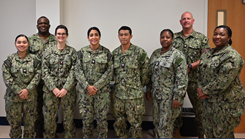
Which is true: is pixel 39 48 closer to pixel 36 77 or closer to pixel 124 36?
pixel 36 77

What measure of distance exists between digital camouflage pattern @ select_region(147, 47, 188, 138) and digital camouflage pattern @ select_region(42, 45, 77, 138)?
1.29 metres

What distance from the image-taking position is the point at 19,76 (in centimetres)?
276

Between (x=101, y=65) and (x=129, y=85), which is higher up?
(x=101, y=65)

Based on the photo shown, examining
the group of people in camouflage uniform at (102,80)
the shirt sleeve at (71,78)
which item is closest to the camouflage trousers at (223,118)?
the group of people in camouflage uniform at (102,80)

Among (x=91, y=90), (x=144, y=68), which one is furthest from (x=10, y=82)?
(x=144, y=68)

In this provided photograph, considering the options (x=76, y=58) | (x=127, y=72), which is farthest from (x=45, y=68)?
(x=127, y=72)

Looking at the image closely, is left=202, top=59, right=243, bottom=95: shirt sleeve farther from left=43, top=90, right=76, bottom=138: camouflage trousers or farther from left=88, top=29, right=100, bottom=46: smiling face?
left=43, top=90, right=76, bottom=138: camouflage trousers

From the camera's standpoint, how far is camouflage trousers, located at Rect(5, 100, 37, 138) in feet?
8.88

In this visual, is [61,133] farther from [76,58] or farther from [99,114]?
[76,58]

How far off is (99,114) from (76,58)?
927 millimetres

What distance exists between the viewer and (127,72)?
2.82m

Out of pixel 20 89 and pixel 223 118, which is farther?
pixel 20 89

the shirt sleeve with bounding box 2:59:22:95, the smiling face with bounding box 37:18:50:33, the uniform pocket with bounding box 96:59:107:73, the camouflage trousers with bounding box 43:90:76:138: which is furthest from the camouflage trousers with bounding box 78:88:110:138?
the smiling face with bounding box 37:18:50:33

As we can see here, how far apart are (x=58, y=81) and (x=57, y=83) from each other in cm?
3
